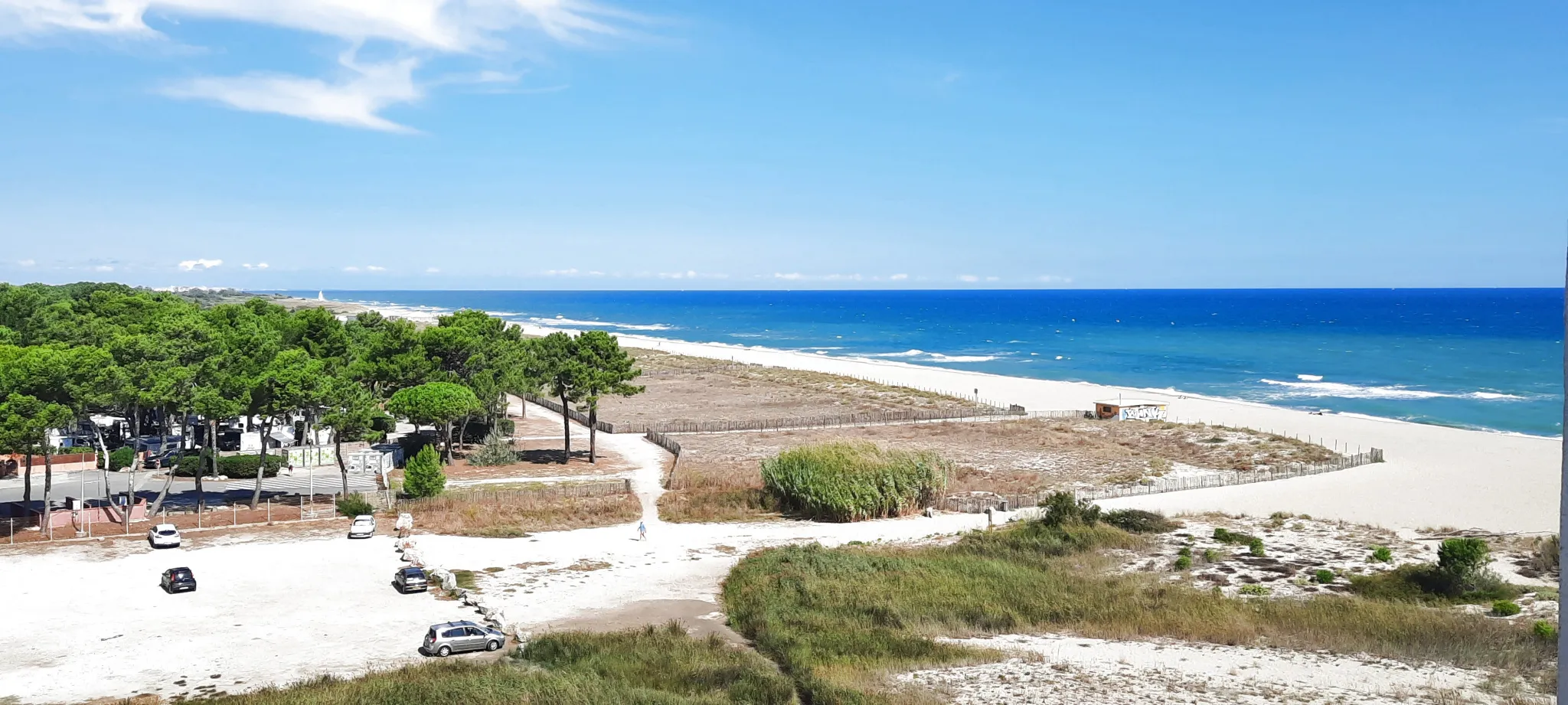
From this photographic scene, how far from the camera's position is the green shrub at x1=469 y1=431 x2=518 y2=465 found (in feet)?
187

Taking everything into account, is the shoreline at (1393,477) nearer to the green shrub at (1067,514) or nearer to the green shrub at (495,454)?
the green shrub at (1067,514)

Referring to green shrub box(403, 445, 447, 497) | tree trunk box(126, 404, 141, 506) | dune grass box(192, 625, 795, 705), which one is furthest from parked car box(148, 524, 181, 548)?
dune grass box(192, 625, 795, 705)

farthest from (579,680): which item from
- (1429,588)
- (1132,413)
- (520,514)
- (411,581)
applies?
(1132,413)

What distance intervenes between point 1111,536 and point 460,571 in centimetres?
2357

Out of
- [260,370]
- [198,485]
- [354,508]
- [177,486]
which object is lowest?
[177,486]

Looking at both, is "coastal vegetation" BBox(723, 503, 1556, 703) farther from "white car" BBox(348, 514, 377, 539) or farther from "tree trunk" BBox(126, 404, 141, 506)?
"tree trunk" BBox(126, 404, 141, 506)

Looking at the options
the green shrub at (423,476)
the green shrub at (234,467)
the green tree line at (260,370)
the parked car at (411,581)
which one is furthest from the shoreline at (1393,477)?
the green shrub at (234,467)

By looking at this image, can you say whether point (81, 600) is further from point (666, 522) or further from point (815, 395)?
point (815, 395)

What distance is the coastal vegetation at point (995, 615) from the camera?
2405 cm

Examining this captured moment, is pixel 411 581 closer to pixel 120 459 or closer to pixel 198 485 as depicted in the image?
pixel 198 485

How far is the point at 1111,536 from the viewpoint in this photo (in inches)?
1544

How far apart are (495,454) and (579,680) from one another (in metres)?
37.3

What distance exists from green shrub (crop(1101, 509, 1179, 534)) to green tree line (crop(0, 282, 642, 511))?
26798 mm

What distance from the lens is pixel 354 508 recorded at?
42.8m
